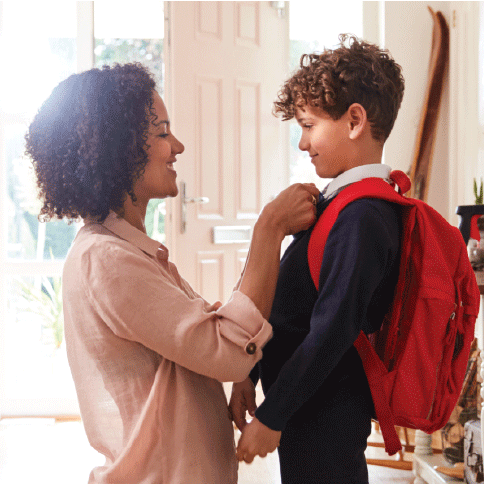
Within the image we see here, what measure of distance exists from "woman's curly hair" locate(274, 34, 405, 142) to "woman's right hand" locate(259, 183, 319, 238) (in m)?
0.17

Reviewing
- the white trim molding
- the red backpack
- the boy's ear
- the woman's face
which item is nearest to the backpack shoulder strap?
the red backpack

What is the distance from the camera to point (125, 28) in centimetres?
373

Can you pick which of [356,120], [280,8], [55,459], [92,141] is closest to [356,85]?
[356,120]

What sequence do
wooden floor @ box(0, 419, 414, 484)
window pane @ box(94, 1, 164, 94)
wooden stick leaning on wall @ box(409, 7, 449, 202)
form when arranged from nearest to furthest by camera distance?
1. wooden floor @ box(0, 419, 414, 484)
2. wooden stick leaning on wall @ box(409, 7, 449, 202)
3. window pane @ box(94, 1, 164, 94)

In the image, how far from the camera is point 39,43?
3.66 meters

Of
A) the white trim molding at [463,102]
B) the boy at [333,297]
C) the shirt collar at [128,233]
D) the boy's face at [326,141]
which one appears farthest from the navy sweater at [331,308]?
the white trim molding at [463,102]

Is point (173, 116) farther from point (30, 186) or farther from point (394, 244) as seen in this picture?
point (394, 244)

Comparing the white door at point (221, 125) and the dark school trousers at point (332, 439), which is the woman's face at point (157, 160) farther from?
the white door at point (221, 125)

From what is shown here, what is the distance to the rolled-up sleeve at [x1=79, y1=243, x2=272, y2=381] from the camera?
884mm

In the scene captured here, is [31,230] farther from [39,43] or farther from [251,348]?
[251,348]

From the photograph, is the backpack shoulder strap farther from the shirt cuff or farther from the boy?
the shirt cuff

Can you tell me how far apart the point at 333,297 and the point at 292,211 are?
0.64ft

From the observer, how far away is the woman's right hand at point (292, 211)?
1032mm

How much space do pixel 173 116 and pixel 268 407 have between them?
2.56 meters
